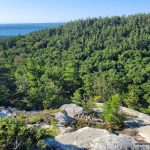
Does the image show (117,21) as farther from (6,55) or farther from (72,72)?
(72,72)

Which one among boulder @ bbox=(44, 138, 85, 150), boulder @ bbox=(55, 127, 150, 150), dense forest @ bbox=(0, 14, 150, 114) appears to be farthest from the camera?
dense forest @ bbox=(0, 14, 150, 114)

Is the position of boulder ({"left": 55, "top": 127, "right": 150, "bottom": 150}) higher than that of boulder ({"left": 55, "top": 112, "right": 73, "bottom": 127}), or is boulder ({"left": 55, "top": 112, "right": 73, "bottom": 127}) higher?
boulder ({"left": 55, "top": 127, "right": 150, "bottom": 150})

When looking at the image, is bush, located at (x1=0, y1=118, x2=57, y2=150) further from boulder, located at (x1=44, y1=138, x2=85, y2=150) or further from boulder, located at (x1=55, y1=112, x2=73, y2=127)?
boulder, located at (x1=55, y1=112, x2=73, y2=127)

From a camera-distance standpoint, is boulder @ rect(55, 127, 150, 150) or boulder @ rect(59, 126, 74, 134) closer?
boulder @ rect(55, 127, 150, 150)

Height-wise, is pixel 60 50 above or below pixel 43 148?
below

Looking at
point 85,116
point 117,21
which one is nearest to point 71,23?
point 117,21

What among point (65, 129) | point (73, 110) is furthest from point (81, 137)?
point (73, 110)

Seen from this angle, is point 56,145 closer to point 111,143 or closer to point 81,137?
point 81,137

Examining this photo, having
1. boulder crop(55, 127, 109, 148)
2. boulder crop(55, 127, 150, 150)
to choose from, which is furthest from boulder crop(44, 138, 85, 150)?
boulder crop(55, 127, 109, 148)
